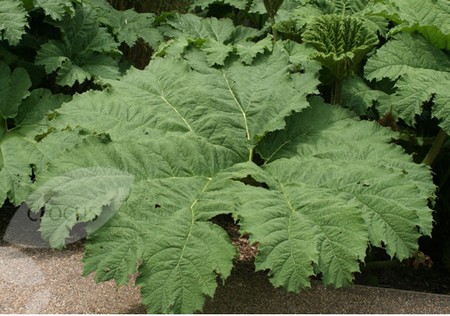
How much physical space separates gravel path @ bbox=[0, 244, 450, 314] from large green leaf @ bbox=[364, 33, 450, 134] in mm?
798

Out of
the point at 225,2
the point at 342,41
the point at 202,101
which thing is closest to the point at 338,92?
the point at 342,41

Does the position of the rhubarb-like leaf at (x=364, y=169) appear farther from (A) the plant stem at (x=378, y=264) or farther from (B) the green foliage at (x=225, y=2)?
(B) the green foliage at (x=225, y=2)

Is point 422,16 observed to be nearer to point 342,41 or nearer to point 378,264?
point 342,41

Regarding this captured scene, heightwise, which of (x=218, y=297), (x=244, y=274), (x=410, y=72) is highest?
(x=410, y=72)

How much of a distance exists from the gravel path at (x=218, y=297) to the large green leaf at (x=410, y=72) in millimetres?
798

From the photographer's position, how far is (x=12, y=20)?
12.4 feet

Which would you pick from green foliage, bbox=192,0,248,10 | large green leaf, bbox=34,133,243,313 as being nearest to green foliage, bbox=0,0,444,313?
large green leaf, bbox=34,133,243,313

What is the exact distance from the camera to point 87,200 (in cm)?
262

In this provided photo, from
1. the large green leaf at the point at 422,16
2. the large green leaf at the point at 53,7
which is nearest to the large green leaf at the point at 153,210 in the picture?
the large green leaf at the point at 422,16

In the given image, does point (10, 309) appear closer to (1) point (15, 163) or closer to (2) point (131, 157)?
(2) point (131, 157)

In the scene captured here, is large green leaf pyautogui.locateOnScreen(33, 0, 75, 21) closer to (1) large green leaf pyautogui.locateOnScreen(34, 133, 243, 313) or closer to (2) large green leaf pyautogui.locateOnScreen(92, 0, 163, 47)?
(2) large green leaf pyautogui.locateOnScreen(92, 0, 163, 47)

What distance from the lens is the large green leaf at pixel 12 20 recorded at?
376cm

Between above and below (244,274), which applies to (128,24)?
above

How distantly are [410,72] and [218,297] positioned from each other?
1.34 m
